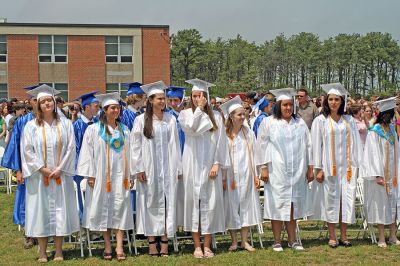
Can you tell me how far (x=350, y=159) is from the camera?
8.08 m

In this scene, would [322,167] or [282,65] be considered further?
[282,65]

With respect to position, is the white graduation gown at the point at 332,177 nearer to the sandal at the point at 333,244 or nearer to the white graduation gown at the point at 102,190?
the sandal at the point at 333,244

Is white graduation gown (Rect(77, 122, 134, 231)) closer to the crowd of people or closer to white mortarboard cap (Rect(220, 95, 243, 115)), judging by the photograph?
the crowd of people

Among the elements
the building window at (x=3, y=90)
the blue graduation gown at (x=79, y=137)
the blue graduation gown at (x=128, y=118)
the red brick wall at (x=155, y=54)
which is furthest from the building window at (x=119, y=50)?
the blue graduation gown at (x=79, y=137)

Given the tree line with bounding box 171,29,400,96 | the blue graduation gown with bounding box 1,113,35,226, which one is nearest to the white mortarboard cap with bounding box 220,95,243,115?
the blue graduation gown with bounding box 1,113,35,226

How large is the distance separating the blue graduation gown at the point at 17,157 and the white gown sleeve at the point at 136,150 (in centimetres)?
155

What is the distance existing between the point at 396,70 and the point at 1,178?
70.4 m

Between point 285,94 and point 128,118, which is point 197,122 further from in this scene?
point 128,118

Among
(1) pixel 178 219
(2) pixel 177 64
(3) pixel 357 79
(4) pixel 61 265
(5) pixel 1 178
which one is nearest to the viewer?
(4) pixel 61 265

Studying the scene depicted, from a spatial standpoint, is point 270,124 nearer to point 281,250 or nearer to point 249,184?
point 249,184

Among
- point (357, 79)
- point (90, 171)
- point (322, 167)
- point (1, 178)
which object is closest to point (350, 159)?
point (322, 167)

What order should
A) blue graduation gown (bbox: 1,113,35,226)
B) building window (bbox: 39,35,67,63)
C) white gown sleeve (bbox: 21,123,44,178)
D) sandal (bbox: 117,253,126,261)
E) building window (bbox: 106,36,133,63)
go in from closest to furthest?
1. white gown sleeve (bbox: 21,123,44,178)
2. sandal (bbox: 117,253,126,261)
3. blue graduation gown (bbox: 1,113,35,226)
4. building window (bbox: 39,35,67,63)
5. building window (bbox: 106,36,133,63)

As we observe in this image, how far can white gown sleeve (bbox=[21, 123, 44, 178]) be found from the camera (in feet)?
23.8

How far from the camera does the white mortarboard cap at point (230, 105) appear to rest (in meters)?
8.03
